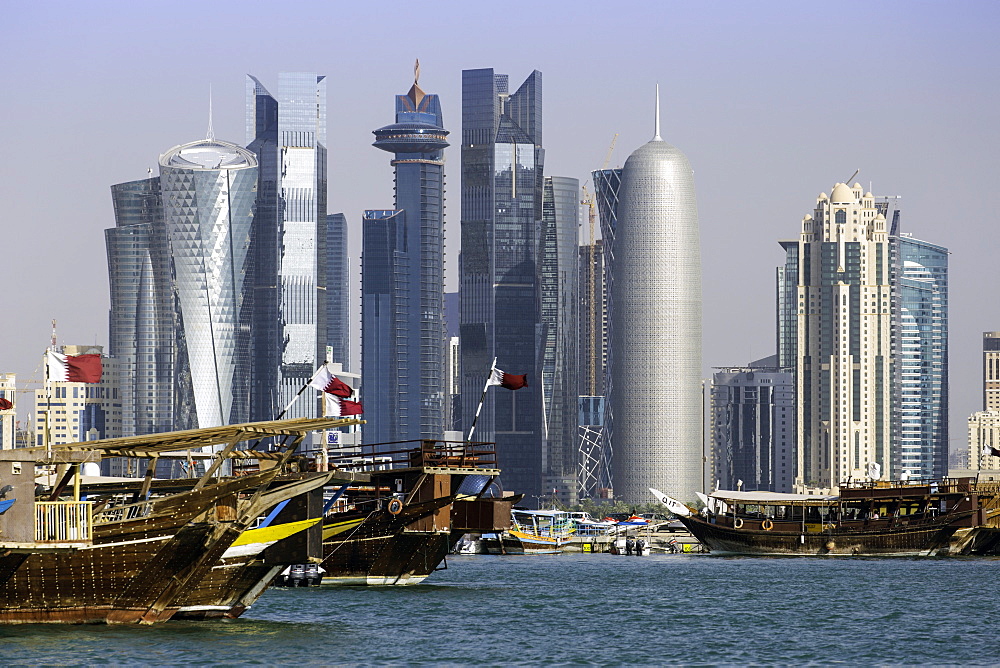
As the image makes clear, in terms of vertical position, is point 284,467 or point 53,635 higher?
point 284,467

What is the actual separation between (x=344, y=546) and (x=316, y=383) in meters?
8.32

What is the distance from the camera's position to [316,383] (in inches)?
2753

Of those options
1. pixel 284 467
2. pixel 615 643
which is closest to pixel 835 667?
pixel 615 643

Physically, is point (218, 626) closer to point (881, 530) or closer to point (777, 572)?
point (777, 572)

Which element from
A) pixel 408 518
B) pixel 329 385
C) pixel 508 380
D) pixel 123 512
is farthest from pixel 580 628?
pixel 508 380

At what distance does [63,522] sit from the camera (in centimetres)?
4591

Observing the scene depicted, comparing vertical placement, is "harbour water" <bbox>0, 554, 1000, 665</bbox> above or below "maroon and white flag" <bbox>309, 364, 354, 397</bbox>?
below

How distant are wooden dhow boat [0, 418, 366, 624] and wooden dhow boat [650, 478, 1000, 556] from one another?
8130 cm

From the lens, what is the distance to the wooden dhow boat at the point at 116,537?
1791 inches

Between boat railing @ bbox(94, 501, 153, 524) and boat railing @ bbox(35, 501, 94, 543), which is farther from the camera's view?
boat railing @ bbox(94, 501, 153, 524)

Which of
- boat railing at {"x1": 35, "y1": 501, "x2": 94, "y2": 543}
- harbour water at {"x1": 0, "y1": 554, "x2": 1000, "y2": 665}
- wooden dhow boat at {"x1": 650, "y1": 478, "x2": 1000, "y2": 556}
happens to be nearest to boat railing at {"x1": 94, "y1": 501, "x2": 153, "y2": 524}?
boat railing at {"x1": 35, "y1": 501, "x2": 94, "y2": 543}

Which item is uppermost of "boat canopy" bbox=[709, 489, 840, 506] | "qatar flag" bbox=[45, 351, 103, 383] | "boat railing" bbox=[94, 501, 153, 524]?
"qatar flag" bbox=[45, 351, 103, 383]

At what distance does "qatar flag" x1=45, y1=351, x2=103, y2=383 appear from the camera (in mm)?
53125

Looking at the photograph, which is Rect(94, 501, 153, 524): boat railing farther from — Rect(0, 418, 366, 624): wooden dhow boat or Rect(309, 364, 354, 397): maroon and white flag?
Rect(309, 364, 354, 397): maroon and white flag
